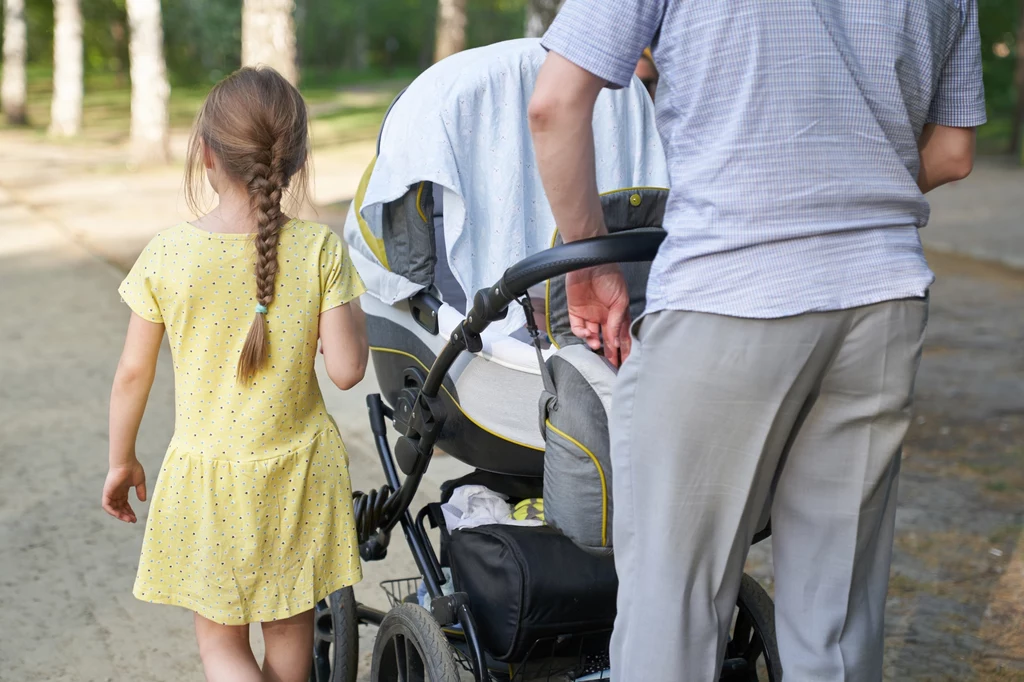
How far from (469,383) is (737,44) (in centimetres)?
112

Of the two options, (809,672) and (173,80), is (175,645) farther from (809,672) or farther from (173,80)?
(173,80)

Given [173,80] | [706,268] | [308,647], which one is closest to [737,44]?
[706,268]

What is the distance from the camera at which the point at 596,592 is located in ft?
7.77

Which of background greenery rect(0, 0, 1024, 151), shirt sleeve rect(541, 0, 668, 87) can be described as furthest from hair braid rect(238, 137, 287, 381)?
background greenery rect(0, 0, 1024, 151)

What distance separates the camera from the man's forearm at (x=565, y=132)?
70.2 inches

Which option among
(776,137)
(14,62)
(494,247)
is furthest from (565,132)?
(14,62)

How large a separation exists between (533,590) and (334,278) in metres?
0.75

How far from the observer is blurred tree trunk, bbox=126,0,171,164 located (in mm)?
13875

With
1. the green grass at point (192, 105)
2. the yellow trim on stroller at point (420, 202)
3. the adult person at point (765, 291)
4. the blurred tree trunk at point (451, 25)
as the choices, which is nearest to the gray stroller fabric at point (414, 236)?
the yellow trim on stroller at point (420, 202)

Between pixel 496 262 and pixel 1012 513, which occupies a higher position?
pixel 496 262

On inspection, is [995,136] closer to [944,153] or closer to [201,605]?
[944,153]

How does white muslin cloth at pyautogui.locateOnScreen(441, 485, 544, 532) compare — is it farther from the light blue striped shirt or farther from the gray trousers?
the light blue striped shirt

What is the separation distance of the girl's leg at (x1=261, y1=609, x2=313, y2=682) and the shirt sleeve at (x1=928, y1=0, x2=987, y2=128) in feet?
5.38

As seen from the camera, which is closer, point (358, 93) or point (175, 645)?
point (175, 645)
